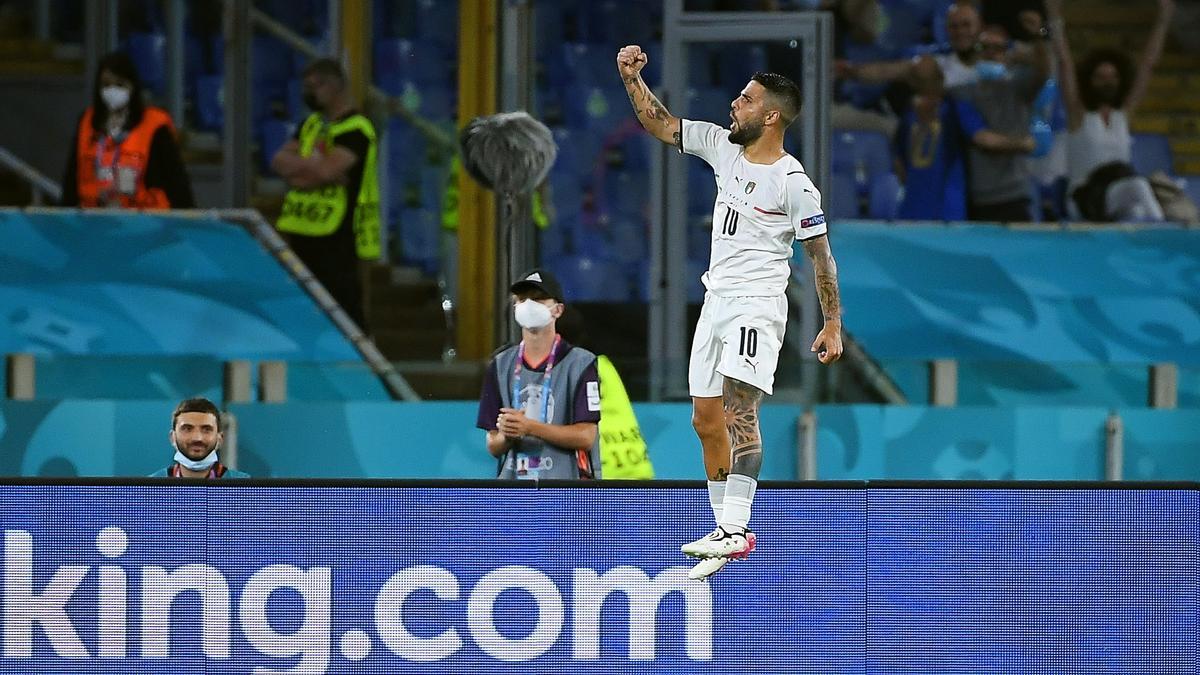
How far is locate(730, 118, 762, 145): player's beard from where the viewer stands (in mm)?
6367

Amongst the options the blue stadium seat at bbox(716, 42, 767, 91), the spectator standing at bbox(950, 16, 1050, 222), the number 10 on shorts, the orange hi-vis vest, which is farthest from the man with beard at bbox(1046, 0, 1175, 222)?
the number 10 on shorts

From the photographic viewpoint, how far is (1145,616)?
794 cm

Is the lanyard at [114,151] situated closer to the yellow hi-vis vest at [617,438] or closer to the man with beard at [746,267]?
the yellow hi-vis vest at [617,438]

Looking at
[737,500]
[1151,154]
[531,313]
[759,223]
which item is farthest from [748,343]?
[1151,154]

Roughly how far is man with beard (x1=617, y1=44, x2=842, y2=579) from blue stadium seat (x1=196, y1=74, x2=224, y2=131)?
8540mm

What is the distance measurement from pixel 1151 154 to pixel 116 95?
647cm

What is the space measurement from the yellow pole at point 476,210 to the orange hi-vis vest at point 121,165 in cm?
200

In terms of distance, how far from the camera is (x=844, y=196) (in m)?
12.9

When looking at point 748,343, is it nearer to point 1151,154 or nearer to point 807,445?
point 807,445

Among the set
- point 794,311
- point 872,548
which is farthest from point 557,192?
point 872,548

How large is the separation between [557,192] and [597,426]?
16.6 ft

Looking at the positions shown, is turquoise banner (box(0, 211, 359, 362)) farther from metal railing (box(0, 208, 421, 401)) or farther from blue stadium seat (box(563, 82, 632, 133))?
blue stadium seat (box(563, 82, 632, 133))

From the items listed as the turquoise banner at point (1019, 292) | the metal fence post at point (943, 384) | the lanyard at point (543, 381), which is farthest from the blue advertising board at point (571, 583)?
the turquoise banner at point (1019, 292)

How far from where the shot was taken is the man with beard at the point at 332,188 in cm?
1129
